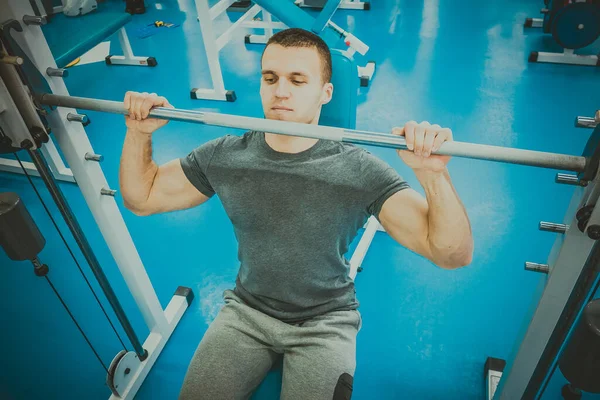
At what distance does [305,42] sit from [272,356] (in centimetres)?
102

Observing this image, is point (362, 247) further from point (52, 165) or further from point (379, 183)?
point (52, 165)

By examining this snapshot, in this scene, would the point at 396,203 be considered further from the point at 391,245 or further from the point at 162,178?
the point at 391,245

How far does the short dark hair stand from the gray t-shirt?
274 mm

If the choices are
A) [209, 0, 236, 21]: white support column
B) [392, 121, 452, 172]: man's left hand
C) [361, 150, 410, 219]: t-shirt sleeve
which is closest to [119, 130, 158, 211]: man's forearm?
[361, 150, 410, 219]: t-shirt sleeve

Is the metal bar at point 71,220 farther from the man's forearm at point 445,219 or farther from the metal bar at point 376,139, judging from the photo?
the man's forearm at point 445,219

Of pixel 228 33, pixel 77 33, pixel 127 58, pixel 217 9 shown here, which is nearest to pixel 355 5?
pixel 228 33

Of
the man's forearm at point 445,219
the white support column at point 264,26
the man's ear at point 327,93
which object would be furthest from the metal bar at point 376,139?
the white support column at point 264,26

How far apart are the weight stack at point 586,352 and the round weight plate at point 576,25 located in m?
3.61

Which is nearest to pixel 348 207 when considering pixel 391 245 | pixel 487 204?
pixel 391 245

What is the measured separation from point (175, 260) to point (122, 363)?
2.72 ft

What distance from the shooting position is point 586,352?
94cm

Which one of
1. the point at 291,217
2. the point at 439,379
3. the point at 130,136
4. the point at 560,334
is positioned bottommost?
the point at 439,379

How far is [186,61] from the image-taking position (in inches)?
180

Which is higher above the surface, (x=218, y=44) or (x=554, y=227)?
(x=554, y=227)
